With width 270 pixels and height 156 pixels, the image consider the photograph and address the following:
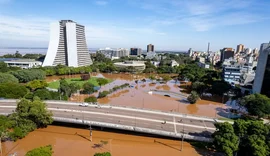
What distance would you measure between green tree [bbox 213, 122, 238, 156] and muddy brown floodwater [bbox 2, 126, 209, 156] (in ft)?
8.30

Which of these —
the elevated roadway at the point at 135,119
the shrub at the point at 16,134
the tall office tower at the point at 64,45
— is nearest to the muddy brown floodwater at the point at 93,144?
the shrub at the point at 16,134

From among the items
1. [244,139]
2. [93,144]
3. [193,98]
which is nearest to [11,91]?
[93,144]

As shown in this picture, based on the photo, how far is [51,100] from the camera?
30297 mm

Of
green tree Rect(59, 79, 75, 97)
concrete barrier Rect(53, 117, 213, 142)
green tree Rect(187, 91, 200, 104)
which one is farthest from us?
green tree Rect(59, 79, 75, 97)

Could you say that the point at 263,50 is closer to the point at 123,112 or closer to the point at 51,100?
the point at 123,112

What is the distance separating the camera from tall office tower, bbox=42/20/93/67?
232 ft

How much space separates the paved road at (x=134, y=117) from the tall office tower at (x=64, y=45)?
45.6m

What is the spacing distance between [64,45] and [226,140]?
6955cm

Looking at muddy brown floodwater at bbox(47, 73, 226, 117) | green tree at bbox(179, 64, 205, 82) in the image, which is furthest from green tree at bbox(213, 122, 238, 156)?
green tree at bbox(179, 64, 205, 82)

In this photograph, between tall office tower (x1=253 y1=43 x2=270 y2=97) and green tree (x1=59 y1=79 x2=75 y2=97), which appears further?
green tree (x1=59 y1=79 x2=75 y2=97)

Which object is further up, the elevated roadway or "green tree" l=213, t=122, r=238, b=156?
"green tree" l=213, t=122, r=238, b=156

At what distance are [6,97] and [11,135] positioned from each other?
47.0ft

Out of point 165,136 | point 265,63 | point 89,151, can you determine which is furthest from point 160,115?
point 265,63

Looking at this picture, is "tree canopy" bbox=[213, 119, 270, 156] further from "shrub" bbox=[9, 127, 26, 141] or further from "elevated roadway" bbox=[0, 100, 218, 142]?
"shrub" bbox=[9, 127, 26, 141]
